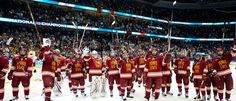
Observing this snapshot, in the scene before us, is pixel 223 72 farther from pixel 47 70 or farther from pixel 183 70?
pixel 47 70

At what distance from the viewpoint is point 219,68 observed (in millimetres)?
9023

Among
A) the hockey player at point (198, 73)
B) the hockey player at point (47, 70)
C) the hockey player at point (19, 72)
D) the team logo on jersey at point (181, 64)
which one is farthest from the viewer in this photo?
the team logo on jersey at point (181, 64)

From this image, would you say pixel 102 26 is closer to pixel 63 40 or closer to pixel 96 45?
pixel 96 45

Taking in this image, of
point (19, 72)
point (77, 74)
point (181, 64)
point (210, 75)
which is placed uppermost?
point (181, 64)

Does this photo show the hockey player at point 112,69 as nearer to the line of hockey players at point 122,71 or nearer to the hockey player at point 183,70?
the line of hockey players at point 122,71

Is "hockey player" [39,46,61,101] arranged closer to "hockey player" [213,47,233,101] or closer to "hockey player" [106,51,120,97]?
"hockey player" [106,51,120,97]

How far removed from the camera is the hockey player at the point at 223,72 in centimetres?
894

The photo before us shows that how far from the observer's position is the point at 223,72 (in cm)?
896

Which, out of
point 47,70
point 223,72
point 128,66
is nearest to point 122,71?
point 128,66

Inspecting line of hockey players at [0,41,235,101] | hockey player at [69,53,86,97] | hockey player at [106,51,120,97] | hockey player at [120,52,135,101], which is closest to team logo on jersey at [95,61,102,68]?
line of hockey players at [0,41,235,101]

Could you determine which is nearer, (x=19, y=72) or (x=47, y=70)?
(x=47, y=70)

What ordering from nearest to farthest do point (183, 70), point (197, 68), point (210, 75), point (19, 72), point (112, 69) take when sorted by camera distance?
1. point (19, 72)
2. point (210, 75)
3. point (197, 68)
4. point (183, 70)
5. point (112, 69)

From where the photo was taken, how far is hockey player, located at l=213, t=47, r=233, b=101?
29.3 feet

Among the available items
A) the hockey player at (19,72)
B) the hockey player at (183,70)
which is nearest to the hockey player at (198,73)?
the hockey player at (183,70)
